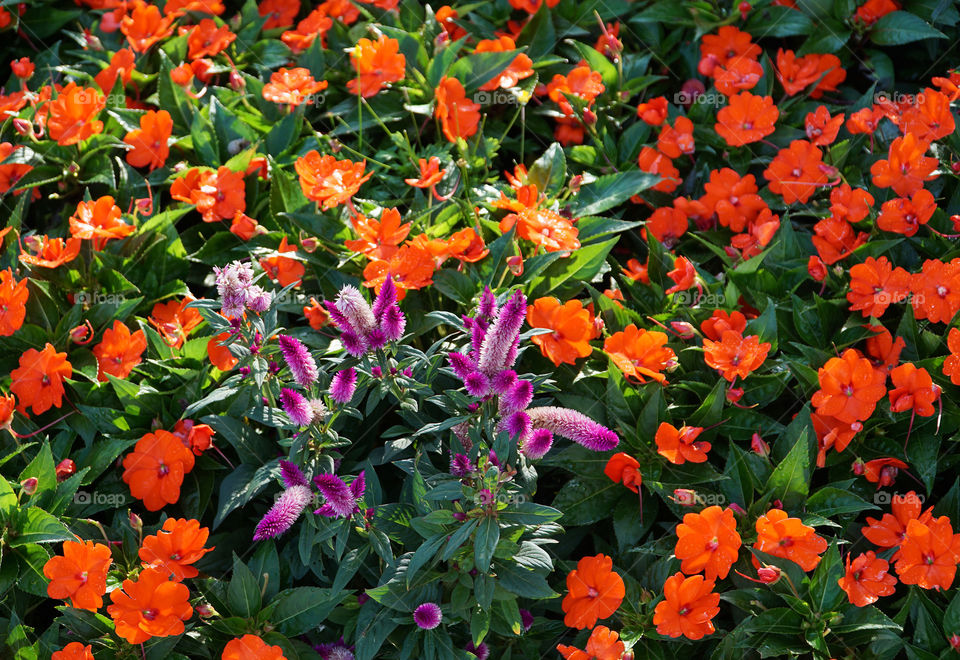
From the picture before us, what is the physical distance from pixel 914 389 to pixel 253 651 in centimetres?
194

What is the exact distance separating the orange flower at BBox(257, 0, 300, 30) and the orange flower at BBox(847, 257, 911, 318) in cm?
282

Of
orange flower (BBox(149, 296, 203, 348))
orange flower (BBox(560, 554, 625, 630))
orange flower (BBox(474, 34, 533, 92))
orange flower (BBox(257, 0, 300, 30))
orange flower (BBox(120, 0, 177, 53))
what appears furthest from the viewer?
orange flower (BBox(257, 0, 300, 30))

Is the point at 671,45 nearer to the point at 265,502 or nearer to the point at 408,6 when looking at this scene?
the point at 408,6

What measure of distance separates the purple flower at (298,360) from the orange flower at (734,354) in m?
1.18

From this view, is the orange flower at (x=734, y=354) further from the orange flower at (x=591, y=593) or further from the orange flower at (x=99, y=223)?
the orange flower at (x=99, y=223)

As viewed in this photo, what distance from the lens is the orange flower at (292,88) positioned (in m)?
3.48

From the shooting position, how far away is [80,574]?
2402mm

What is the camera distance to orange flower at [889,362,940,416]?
2590 millimetres

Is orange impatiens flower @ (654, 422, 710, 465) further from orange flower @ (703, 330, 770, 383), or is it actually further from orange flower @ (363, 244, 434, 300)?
orange flower @ (363, 244, 434, 300)

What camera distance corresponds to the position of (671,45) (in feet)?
13.1

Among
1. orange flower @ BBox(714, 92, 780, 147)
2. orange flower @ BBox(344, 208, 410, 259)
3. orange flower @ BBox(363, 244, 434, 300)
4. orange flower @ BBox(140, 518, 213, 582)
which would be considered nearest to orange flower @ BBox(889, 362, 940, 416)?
orange flower @ BBox(714, 92, 780, 147)

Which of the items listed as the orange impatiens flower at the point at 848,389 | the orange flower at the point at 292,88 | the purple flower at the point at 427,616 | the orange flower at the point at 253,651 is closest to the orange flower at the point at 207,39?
the orange flower at the point at 292,88

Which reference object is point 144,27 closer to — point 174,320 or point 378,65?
point 378,65

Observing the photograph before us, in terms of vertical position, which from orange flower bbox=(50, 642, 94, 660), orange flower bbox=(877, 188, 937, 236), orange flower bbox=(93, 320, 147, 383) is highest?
orange flower bbox=(877, 188, 937, 236)
